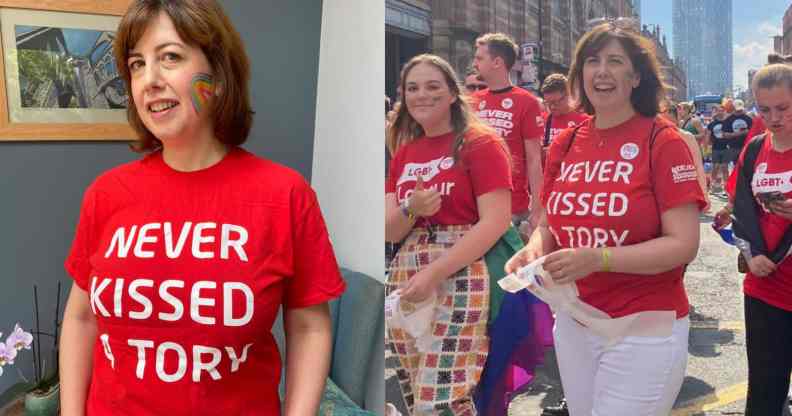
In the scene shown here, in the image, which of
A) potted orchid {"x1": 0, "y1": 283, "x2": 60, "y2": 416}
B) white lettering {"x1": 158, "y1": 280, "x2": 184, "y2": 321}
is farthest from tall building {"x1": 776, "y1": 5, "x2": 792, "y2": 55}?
potted orchid {"x1": 0, "y1": 283, "x2": 60, "y2": 416}

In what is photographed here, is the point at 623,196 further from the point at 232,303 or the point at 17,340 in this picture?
the point at 17,340

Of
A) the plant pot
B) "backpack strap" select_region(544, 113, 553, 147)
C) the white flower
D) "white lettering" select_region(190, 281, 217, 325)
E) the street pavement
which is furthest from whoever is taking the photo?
the plant pot

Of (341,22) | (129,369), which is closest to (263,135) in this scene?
(341,22)

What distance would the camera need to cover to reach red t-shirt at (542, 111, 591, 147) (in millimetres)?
1427

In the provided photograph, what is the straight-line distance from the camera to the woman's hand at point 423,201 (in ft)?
6.03

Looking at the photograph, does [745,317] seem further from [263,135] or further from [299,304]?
[263,135]

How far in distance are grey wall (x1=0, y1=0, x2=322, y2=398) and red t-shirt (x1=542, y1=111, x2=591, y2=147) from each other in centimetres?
166

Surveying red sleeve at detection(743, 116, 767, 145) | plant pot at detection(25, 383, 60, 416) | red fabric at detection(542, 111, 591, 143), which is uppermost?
Answer: red fabric at detection(542, 111, 591, 143)

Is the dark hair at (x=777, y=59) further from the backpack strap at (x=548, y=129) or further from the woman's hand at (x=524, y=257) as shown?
the woman's hand at (x=524, y=257)

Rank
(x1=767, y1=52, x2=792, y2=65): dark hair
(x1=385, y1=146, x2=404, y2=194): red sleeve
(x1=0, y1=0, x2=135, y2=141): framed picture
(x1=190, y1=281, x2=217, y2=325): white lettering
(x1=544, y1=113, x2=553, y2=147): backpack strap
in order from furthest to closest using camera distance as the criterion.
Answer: (x1=0, y1=0, x2=135, y2=141): framed picture
(x1=385, y1=146, x2=404, y2=194): red sleeve
(x1=544, y1=113, x2=553, y2=147): backpack strap
(x1=767, y1=52, x2=792, y2=65): dark hair
(x1=190, y1=281, x2=217, y2=325): white lettering

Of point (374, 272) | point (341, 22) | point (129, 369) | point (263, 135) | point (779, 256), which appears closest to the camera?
point (129, 369)

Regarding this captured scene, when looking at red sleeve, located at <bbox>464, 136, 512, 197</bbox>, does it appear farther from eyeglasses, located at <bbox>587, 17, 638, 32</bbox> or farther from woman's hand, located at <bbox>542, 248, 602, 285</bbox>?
eyeglasses, located at <bbox>587, 17, 638, 32</bbox>

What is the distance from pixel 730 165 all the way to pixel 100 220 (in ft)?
3.56

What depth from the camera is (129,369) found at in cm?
107
